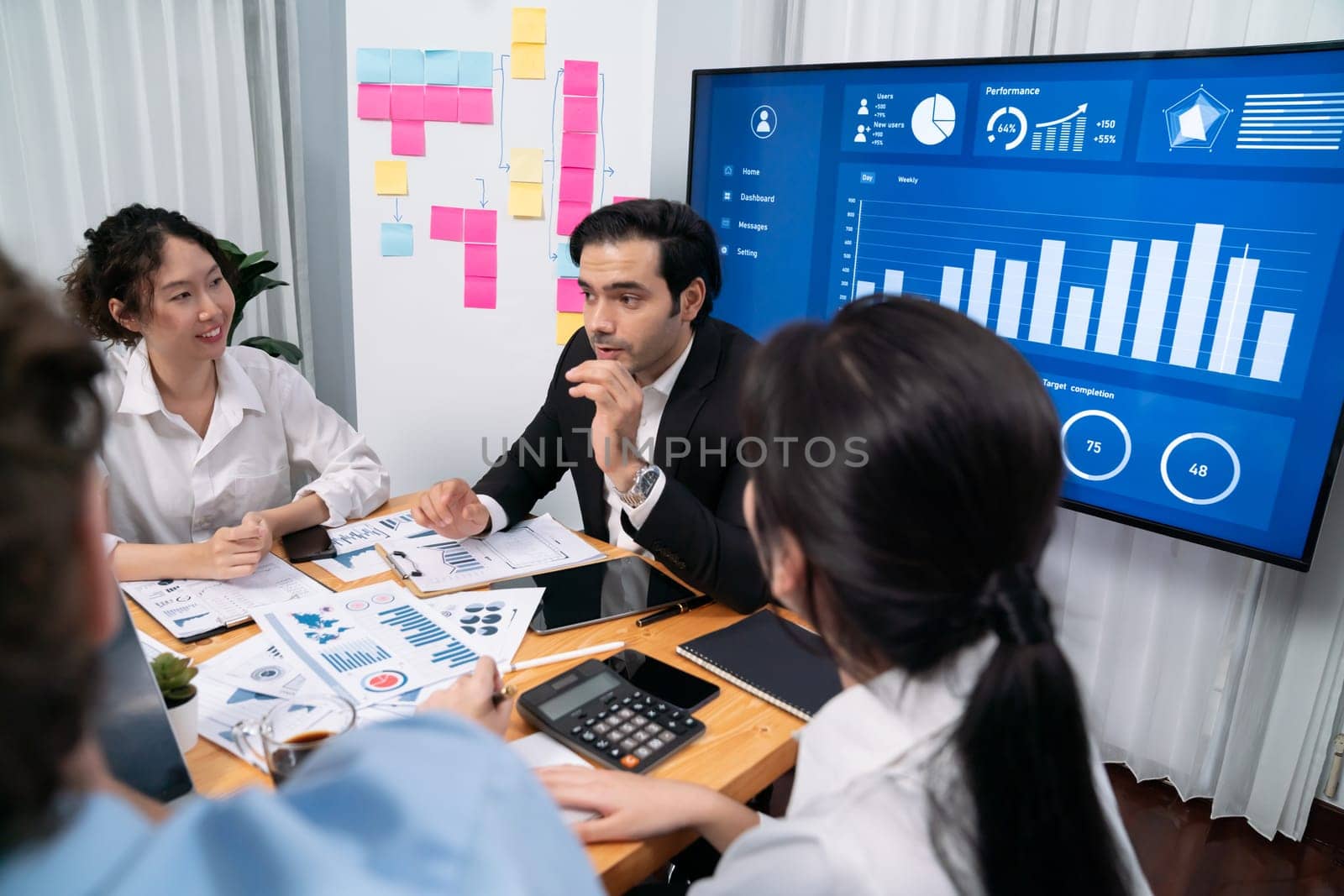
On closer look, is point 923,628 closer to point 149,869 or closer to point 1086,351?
point 149,869

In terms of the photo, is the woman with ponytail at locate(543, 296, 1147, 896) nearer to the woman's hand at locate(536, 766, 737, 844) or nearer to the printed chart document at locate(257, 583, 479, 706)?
the woman's hand at locate(536, 766, 737, 844)

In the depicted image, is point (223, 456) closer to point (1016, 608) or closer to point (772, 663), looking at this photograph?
point (772, 663)

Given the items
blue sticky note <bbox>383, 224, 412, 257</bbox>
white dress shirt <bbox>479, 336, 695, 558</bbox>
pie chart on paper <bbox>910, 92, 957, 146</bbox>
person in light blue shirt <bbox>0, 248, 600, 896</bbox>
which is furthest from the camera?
blue sticky note <bbox>383, 224, 412, 257</bbox>

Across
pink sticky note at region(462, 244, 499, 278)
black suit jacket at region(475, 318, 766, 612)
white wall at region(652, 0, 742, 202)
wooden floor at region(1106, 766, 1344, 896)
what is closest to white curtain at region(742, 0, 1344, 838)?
wooden floor at region(1106, 766, 1344, 896)

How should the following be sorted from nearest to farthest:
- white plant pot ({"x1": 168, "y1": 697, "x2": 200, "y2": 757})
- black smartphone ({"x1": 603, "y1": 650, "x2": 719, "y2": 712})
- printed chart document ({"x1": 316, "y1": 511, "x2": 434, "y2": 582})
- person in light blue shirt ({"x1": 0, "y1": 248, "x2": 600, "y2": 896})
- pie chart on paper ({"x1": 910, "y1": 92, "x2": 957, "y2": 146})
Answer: person in light blue shirt ({"x1": 0, "y1": 248, "x2": 600, "y2": 896}), white plant pot ({"x1": 168, "y1": 697, "x2": 200, "y2": 757}), black smartphone ({"x1": 603, "y1": 650, "x2": 719, "y2": 712}), printed chart document ({"x1": 316, "y1": 511, "x2": 434, "y2": 582}), pie chart on paper ({"x1": 910, "y1": 92, "x2": 957, "y2": 146})

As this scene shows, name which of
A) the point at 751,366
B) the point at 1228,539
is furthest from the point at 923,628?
the point at 1228,539

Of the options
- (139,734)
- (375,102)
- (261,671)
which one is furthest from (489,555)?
(375,102)

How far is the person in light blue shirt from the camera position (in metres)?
0.31

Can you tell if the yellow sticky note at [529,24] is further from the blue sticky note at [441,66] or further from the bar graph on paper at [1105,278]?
the bar graph on paper at [1105,278]

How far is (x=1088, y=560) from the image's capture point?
2.13 meters

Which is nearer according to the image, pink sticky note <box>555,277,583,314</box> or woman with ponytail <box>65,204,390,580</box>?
woman with ponytail <box>65,204,390,580</box>

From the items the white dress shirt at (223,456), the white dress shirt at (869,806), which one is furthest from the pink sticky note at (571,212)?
the white dress shirt at (869,806)

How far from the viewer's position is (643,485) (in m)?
1.41

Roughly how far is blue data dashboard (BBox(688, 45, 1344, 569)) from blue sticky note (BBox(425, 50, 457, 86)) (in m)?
0.83
